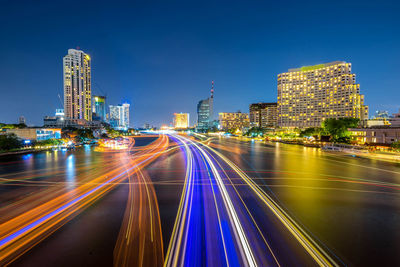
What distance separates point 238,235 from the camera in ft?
27.8

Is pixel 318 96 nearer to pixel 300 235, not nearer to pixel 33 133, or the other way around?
pixel 300 235

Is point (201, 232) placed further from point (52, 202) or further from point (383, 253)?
point (52, 202)

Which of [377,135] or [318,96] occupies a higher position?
[318,96]

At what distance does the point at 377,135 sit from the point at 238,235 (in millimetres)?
72845

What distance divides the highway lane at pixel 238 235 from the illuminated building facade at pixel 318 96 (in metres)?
157

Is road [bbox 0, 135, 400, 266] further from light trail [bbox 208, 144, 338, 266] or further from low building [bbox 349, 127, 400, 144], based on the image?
low building [bbox 349, 127, 400, 144]

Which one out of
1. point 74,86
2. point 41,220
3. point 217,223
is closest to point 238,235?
point 217,223

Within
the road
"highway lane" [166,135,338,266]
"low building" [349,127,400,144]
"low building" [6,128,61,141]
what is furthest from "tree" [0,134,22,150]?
"low building" [349,127,400,144]

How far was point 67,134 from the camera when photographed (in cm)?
7550

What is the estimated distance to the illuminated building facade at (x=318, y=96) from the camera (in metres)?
136

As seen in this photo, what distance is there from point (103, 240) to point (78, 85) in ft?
750

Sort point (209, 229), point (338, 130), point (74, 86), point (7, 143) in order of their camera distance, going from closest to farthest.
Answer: point (209, 229)
point (7, 143)
point (338, 130)
point (74, 86)

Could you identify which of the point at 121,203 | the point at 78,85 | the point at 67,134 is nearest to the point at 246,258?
the point at 121,203

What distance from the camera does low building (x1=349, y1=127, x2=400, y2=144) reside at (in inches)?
2121
